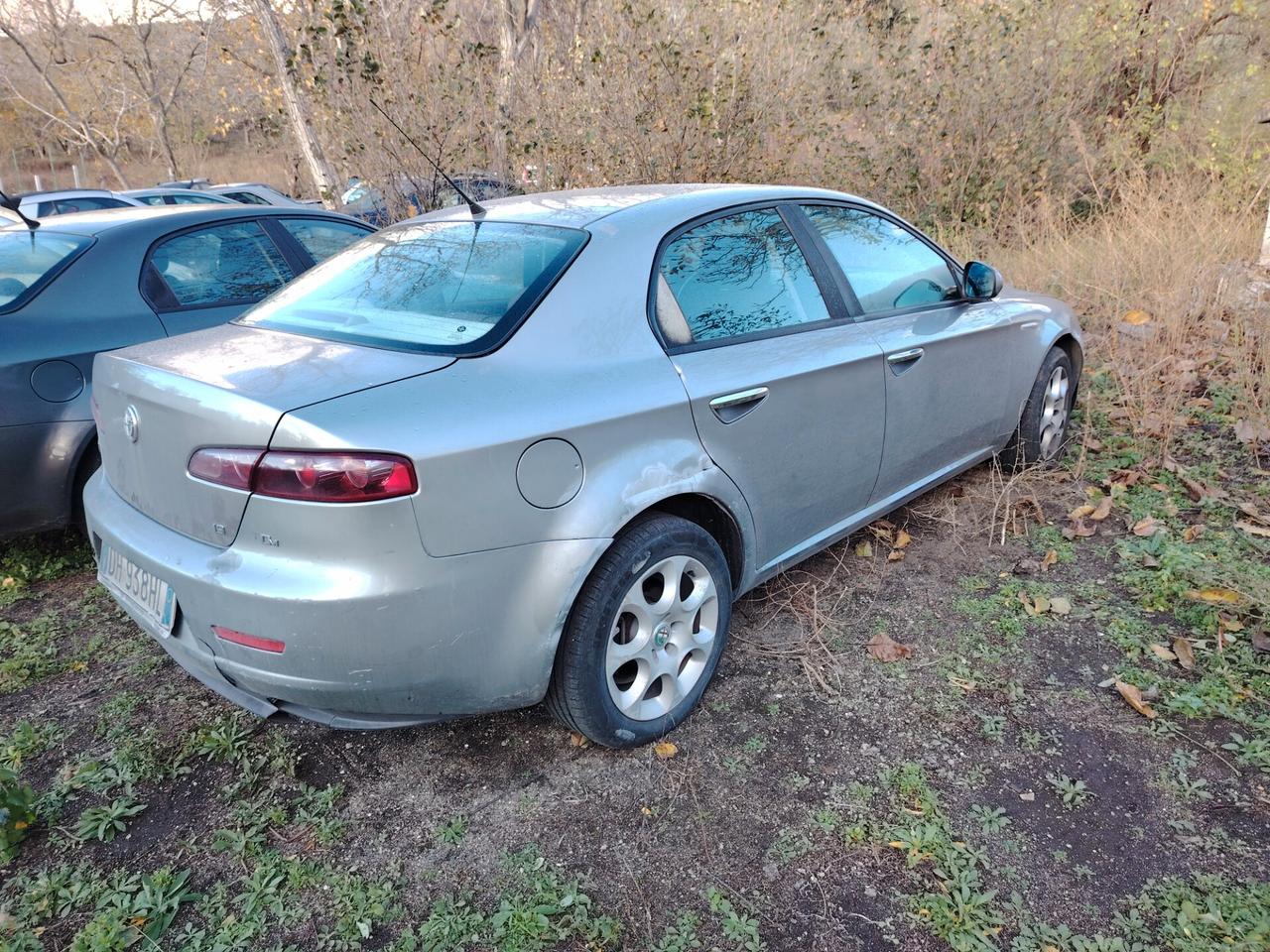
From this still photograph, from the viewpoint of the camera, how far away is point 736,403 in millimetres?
2510

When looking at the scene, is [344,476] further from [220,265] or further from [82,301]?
[220,265]

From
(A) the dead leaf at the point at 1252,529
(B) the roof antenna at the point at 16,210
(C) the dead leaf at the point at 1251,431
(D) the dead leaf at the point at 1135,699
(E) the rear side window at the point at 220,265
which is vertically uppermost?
(B) the roof antenna at the point at 16,210

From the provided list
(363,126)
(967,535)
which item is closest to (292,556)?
(967,535)

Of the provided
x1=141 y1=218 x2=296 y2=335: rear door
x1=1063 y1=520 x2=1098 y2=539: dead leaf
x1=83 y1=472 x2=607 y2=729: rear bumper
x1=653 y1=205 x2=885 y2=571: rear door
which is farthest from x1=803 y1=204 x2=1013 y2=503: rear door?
x1=141 y1=218 x2=296 y2=335: rear door

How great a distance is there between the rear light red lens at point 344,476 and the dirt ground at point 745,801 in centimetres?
96

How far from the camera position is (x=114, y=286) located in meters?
3.55

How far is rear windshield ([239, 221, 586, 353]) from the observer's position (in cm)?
226

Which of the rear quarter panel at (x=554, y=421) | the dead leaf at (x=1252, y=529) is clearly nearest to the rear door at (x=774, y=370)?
the rear quarter panel at (x=554, y=421)

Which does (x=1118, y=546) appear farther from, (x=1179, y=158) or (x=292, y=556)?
(x=1179, y=158)

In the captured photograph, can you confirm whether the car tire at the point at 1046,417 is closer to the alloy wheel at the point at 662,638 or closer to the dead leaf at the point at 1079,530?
the dead leaf at the point at 1079,530

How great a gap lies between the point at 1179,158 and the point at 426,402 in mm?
9268

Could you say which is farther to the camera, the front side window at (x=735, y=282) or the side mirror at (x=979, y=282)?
the side mirror at (x=979, y=282)

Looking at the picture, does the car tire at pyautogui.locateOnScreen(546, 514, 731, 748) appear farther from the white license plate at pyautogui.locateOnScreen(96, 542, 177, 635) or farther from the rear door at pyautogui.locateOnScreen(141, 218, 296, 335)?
the rear door at pyautogui.locateOnScreen(141, 218, 296, 335)

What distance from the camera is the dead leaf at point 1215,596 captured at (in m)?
3.03
